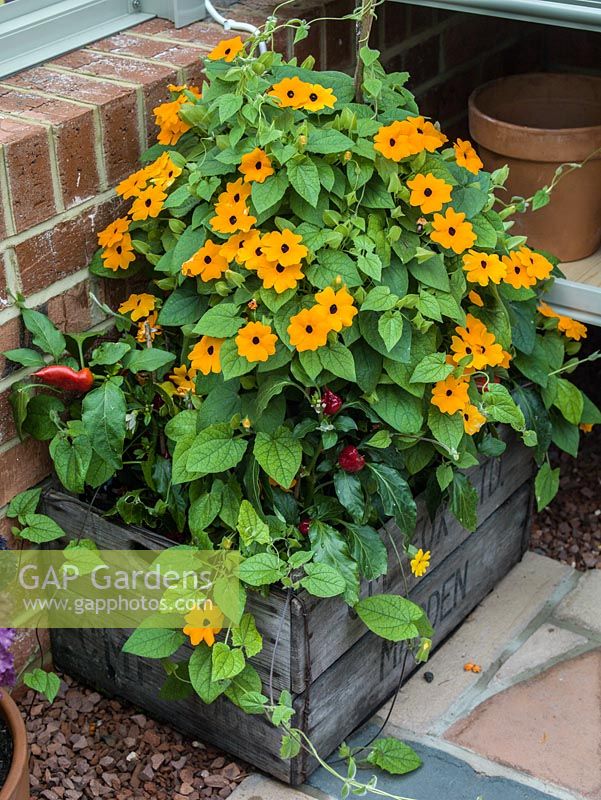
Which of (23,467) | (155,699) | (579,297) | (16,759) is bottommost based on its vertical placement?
(155,699)

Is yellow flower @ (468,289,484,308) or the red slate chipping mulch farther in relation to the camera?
the red slate chipping mulch

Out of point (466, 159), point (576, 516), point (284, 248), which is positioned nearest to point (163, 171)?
point (284, 248)

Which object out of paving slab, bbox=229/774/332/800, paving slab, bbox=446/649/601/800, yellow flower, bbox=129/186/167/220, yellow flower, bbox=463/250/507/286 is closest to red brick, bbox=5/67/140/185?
yellow flower, bbox=129/186/167/220

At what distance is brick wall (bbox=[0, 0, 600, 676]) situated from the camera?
1.64m

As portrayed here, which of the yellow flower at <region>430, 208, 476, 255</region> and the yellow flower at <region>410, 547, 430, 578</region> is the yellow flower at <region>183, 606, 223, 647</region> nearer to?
the yellow flower at <region>410, 547, 430, 578</region>

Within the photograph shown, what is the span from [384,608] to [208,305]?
54 cm

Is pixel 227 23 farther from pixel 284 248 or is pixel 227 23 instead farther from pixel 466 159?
pixel 284 248

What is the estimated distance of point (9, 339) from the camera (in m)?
1.68

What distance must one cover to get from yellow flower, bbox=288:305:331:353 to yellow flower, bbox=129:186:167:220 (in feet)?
1.05

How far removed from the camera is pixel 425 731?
188 cm

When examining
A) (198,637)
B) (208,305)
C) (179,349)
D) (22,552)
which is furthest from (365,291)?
(22,552)

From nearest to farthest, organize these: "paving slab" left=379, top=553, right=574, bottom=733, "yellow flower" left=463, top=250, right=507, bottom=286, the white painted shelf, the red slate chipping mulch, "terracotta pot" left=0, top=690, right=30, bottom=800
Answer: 1. "terracotta pot" left=0, top=690, right=30, bottom=800
2. "yellow flower" left=463, top=250, right=507, bottom=286
3. "paving slab" left=379, top=553, right=574, bottom=733
4. the white painted shelf
5. the red slate chipping mulch

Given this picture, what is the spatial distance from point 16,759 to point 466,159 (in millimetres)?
1146

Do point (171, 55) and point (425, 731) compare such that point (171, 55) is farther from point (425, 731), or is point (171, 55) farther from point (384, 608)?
point (425, 731)
